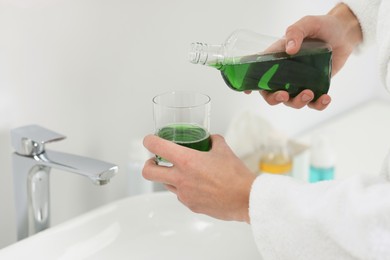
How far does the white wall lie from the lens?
84cm

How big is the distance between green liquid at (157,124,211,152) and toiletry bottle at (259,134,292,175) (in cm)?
45

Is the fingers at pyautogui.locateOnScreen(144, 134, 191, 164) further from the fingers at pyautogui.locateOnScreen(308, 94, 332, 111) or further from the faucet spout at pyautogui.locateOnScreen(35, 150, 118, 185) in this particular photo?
the fingers at pyautogui.locateOnScreen(308, 94, 332, 111)

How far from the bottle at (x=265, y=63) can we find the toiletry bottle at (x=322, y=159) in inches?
16.3

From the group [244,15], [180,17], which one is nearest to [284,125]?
[244,15]

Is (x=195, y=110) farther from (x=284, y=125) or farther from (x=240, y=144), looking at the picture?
(x=284, y=125)

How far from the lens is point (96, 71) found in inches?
37.0

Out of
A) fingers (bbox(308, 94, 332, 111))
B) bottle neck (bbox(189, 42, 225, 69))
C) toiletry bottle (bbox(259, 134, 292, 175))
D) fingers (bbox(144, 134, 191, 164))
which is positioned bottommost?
toiletry bottle (bbox(259, 134, 292, 175))

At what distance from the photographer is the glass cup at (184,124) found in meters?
0.73

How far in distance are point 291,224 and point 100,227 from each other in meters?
0.33

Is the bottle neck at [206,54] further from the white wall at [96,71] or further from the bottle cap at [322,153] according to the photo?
the bottle cap at [322,153]

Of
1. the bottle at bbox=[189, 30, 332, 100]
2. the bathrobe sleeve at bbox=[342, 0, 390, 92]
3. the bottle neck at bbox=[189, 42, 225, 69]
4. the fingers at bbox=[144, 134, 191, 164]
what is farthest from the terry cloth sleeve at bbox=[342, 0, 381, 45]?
the fingers at bbox=[144, 134, 191, 164]

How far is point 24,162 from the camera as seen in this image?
80cm

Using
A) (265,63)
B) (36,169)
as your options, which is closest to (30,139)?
(36,169)

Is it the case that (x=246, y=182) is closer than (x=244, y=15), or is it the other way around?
(x=246, y=182)
